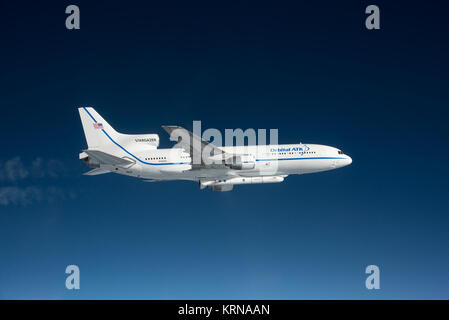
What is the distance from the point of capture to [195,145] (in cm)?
5684

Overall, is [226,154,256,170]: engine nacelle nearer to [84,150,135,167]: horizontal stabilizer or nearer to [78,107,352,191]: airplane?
[78,107,352,191]: airplane

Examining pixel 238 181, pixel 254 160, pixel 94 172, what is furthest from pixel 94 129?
pixel 254 160

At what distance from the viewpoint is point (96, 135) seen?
209ft

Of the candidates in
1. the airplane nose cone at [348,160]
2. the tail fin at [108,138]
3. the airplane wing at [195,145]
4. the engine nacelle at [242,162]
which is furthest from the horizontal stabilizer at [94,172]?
the airplane nose cone at [348,160]

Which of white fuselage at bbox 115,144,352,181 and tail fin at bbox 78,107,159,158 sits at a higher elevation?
tail fin at bbox 78,107,159,158

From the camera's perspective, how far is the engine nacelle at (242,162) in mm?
58469

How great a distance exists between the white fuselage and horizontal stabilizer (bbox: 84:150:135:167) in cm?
105

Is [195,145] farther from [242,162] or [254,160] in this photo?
[254,160]

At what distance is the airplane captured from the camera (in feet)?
192

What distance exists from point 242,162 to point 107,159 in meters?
17.4

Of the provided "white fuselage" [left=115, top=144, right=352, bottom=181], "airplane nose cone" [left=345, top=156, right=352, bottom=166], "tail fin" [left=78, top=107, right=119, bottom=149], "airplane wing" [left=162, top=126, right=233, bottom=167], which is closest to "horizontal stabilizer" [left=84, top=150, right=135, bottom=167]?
"white fuselage" [left=115, top=144, right=352, bottom=181]

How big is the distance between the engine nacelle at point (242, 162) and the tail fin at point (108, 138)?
1109 cm

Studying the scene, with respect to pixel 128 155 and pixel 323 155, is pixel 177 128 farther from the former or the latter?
pixel 323 155
